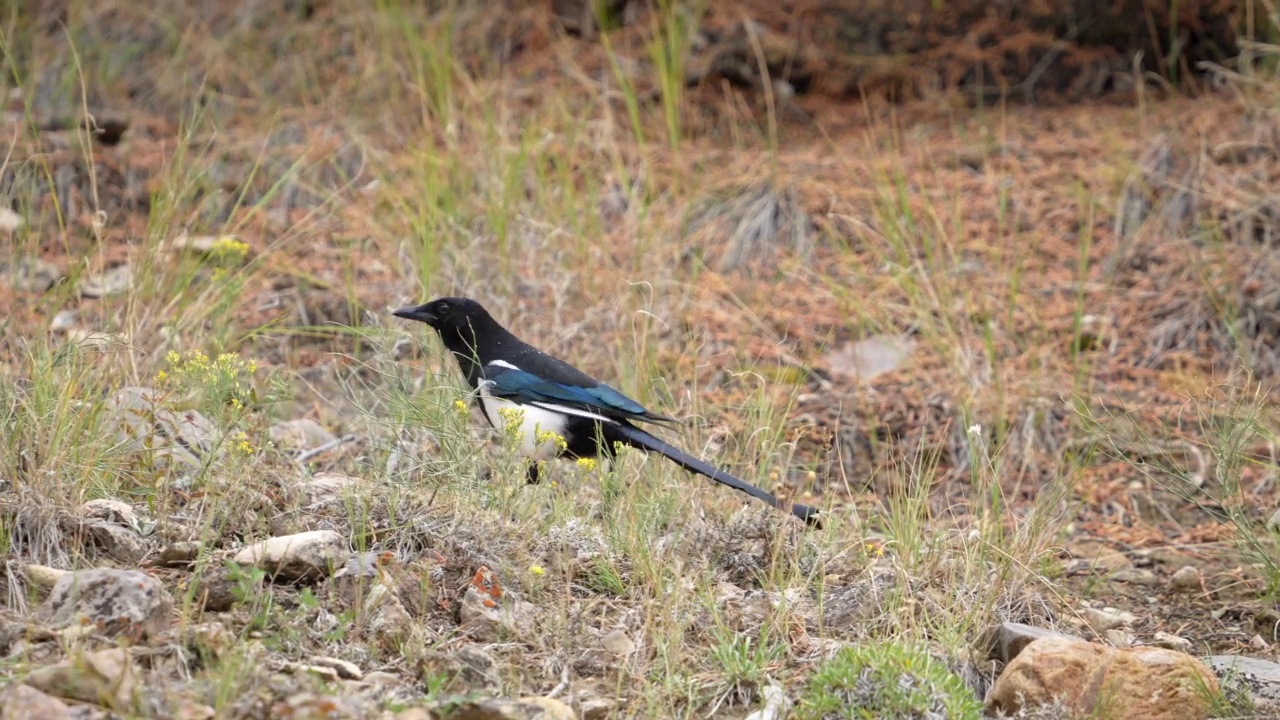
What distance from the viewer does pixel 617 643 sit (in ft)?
11.2

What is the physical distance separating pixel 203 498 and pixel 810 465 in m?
2.08

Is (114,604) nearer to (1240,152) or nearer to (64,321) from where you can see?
(64,321)

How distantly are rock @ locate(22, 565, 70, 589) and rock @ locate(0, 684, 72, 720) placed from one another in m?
0.59

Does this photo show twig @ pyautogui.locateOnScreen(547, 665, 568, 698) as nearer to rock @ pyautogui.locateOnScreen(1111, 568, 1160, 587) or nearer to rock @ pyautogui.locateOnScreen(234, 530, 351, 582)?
rock @ pyautogui.locateOnScreen(234, 530, 351, 582)

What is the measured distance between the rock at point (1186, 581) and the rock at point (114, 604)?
3068 millimetres

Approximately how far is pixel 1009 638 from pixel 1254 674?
0.67 metres

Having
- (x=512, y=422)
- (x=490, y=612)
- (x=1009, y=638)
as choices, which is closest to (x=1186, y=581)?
(x=1009, y=638)

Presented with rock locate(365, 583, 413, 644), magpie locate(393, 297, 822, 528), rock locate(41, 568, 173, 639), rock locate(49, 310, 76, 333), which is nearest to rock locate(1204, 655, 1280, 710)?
magpie locate(393, 297, 822, 528)

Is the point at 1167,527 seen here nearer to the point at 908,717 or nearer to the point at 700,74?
the point at 908,717

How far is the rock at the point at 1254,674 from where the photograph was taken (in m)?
3.51

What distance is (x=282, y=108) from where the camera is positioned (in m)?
7.66

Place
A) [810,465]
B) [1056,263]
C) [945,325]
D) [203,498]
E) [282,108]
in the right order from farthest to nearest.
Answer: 1. [282,108]
2. [1056,263]
3. [945,325]
4. [810,465]
5. [203,498]

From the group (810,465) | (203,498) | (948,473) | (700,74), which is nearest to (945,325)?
(948,473)

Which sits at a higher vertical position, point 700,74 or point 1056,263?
point 700,74
